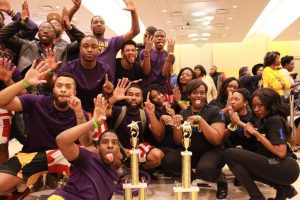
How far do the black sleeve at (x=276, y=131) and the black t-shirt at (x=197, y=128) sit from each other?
526 millimetres

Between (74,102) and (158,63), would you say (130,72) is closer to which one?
(158,63)

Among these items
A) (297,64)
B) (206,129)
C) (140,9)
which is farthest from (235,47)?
(206,129)

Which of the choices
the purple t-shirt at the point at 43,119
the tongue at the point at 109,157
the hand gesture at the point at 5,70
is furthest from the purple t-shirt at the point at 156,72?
the tongue at the point at 109,157

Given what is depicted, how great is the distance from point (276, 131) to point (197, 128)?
0.79 metres

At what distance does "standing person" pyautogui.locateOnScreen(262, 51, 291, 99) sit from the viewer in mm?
5266

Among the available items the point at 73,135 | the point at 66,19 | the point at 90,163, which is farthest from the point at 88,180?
the point at 66,19

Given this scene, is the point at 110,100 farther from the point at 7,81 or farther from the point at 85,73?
the point at 7,81

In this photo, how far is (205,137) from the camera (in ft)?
11.1

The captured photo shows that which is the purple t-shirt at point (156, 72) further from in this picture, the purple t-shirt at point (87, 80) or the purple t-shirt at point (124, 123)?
the purple t-shirt at point (87, 80)

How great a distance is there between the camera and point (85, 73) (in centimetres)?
338

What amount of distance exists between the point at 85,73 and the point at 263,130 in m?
1.72

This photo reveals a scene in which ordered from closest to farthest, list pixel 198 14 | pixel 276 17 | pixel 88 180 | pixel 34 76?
pixel 88 180 < pixel 34 76 < pixel 198 14 < pixel 276 17

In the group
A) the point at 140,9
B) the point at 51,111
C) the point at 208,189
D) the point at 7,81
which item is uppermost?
the point at 140,9

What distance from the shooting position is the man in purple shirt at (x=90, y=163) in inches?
86.2
